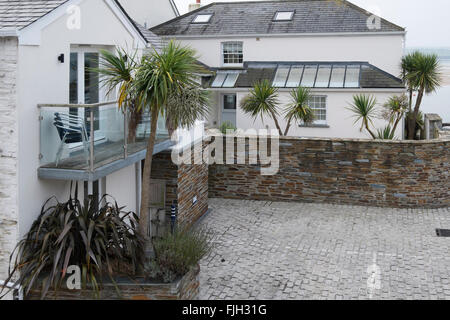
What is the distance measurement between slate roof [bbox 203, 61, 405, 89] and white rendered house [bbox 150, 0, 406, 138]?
1.6 inches

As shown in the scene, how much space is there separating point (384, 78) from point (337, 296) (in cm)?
1696

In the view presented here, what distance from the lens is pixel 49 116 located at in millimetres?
9828

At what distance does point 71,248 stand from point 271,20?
22215 millimetres

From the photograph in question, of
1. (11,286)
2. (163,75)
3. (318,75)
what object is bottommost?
(11,286)

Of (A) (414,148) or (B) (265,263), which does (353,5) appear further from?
(B) (265,263)

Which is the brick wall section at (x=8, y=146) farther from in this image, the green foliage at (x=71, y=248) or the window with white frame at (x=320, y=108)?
the window with white frame at (x=320, y=108)

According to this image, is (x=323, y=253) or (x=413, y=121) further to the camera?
(x=413, y=121)

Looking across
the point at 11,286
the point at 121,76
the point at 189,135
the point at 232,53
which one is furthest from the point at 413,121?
the point at 11,286

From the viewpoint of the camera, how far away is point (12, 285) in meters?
9.28

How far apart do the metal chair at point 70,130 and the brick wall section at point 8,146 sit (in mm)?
850

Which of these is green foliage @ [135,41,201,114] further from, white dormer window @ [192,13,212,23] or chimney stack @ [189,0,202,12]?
chimney stack @ [189,0,202,12]

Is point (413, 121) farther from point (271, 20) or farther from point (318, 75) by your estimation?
point (271, 20)

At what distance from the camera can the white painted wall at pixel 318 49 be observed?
26.8 meters
